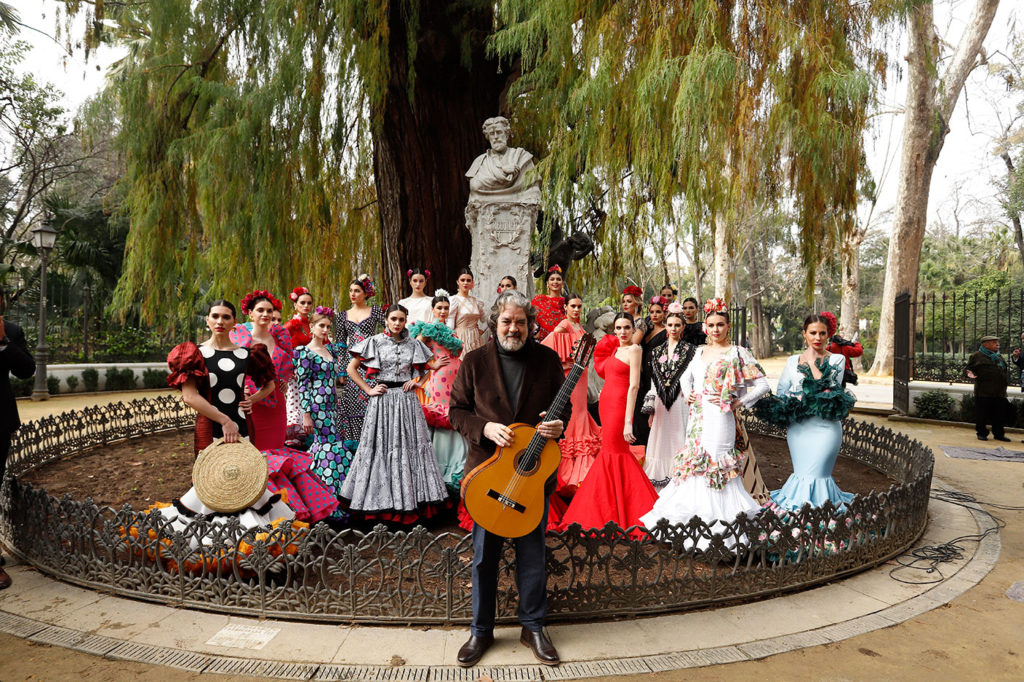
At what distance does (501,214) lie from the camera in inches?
313

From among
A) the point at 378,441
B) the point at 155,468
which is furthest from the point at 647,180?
the point at 155,468

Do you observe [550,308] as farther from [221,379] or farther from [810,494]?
[221,379]

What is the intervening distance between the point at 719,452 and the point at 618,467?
90cm

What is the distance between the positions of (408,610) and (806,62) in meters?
5.84

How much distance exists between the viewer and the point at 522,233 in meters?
7.94

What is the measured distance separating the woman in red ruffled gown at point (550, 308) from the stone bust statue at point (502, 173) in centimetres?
105

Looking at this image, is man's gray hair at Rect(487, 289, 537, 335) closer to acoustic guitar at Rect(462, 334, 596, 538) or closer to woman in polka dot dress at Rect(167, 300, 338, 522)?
acoustic guitar at Rect(462, 334, 596, 538)

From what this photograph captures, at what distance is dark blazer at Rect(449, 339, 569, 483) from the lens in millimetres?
3289

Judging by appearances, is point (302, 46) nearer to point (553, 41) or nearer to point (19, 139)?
point (553, 41)

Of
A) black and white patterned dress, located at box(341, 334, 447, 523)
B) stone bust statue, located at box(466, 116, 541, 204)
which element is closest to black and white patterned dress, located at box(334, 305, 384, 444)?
black and white patterned dress, located at box(341, 334, 447, 523)

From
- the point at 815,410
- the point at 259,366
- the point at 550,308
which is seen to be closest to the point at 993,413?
the point at 815,410

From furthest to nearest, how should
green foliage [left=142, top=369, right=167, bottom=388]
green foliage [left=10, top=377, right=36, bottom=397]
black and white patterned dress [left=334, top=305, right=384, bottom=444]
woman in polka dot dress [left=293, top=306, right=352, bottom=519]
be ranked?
green foliage [left=142, top=369, right=167, bottom=388], green foliage [left=10, top=377, right=36, bottom=397], black and white patterned dress [left=334, top=305, right=384, bottom=444], woman in polka dot dress [left=293, top=306, right=352, bottom=519]

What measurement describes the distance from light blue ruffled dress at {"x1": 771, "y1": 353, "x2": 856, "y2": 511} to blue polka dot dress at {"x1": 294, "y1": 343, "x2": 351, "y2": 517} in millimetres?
3958

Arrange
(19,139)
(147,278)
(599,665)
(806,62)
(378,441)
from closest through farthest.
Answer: (599,665)
(378,441)
(806,62)
(147,278)
(19,139)
